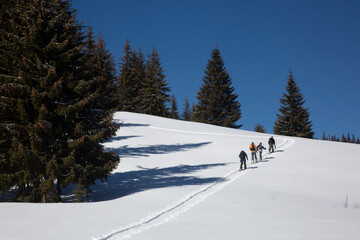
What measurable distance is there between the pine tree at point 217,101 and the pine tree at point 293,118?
24.1 feet

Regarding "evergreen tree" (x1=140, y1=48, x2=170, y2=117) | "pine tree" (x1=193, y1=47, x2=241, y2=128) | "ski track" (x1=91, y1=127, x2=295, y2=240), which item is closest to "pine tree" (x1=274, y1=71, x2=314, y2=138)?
"pine tree" (x1=193, y1=47, x2=241, y2=128)

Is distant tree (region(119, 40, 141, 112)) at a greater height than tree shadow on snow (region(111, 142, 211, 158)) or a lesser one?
greater

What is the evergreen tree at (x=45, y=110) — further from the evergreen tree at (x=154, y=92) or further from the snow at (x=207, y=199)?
the evergreen tree at (x=154, y=92)

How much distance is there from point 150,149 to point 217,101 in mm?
25921

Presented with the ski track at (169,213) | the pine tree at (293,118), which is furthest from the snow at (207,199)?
the pine tree at (293,118)

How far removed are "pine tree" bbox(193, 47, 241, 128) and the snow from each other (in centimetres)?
1903


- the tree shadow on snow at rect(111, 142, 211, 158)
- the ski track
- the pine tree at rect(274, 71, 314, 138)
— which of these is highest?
the pine tree at rect(274, 71, 314, 138)

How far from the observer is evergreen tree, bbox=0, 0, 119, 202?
10781 millimetres

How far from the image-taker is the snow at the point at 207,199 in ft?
22.0

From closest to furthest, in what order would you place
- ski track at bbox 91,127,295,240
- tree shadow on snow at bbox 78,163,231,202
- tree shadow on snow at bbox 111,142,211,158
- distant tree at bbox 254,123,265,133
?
1. ski track at bbox 91,127,295,240
2. tree shadow on snow at bbox 78,163,231,202
3. tree shadow on snow at bbox 111,142,211,158
4. distant tree at bbox 254,123,265,133

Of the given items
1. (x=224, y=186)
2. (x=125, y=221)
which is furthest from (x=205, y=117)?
(x=125, y=221)

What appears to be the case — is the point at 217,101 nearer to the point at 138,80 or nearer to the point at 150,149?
the point at 138,80

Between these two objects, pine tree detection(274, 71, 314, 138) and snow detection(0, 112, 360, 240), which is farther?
pine tree detection(274, 71, 314, 138)

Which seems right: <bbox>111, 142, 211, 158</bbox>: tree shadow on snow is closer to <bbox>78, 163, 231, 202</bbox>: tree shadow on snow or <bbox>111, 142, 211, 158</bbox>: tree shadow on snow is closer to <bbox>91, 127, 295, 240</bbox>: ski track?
<bbox>78, 163, 231, 202</bbox>: tree shadow on snow
